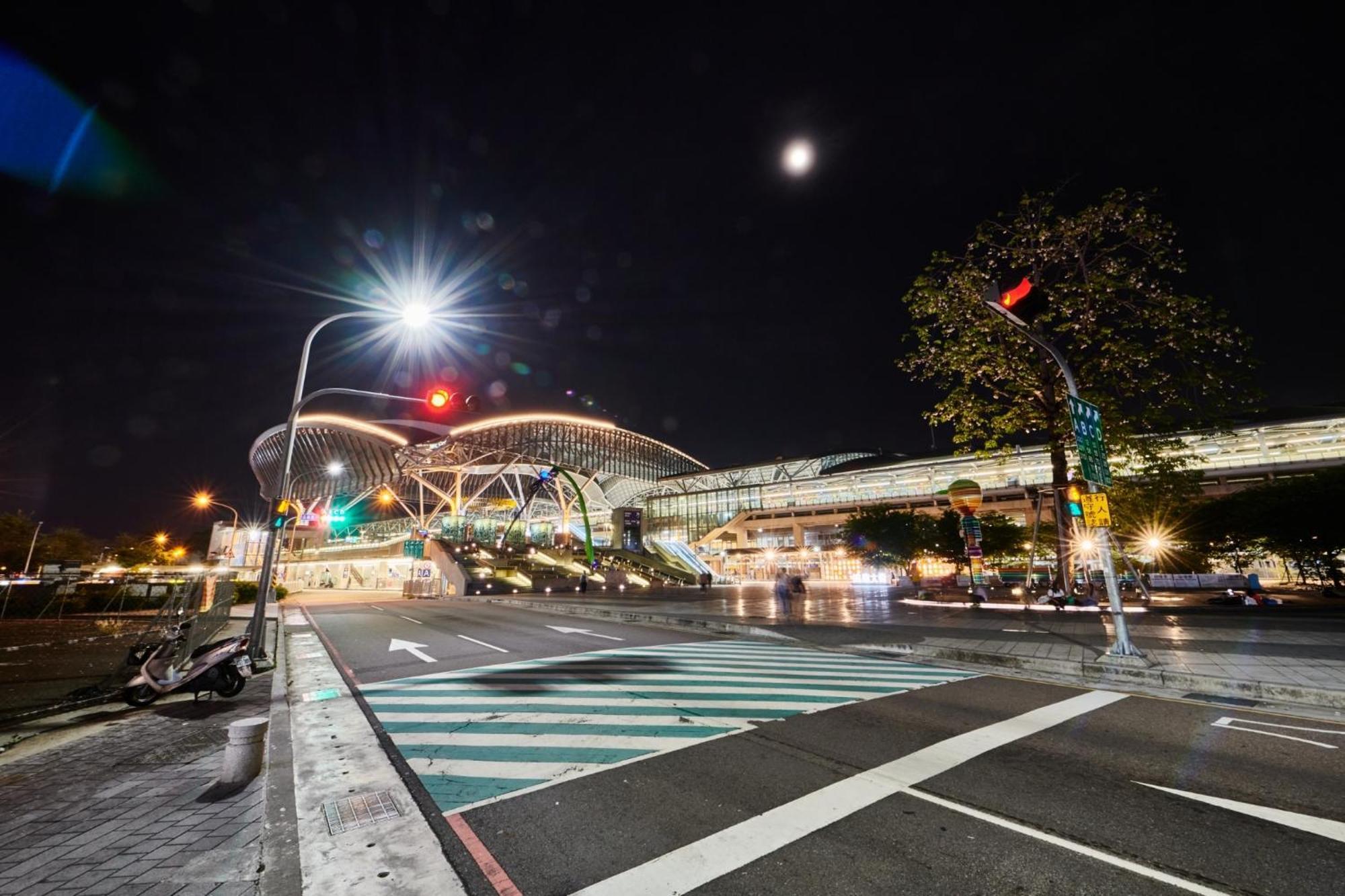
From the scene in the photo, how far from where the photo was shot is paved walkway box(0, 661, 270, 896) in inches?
137

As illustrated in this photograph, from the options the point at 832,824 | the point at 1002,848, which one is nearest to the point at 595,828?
the point at 832,824

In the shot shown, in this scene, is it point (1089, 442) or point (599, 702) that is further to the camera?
point (1089, 442)

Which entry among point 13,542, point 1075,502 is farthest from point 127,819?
point 13,542

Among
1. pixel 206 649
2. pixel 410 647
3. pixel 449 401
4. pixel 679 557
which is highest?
pixel 449 401

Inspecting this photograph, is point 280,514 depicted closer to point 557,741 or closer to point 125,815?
point 125,815

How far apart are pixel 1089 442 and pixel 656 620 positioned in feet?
47.0

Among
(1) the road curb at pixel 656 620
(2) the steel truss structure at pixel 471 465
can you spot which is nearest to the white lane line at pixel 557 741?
(1) the road curb at pixel 656 620

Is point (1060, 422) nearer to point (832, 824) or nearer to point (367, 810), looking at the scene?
point (832, 824)

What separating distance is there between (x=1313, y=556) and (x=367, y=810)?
48801mm

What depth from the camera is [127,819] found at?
4.41 m

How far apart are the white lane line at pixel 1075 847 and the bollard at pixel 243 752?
20.2 feet

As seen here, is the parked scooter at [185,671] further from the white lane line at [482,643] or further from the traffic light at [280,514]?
the white lane line at [482,643]

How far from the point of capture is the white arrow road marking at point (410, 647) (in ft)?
39.7

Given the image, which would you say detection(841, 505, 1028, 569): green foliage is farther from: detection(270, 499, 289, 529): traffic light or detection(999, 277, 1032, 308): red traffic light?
detection(270, 499, 289, 529): traffic light
